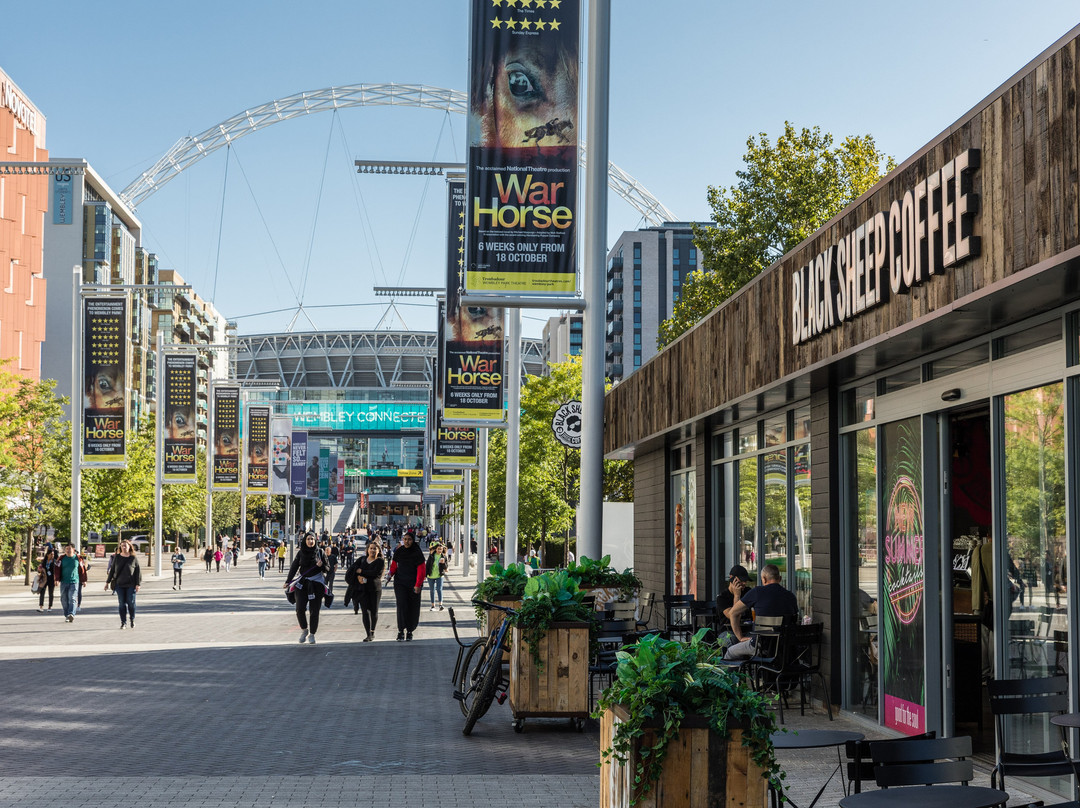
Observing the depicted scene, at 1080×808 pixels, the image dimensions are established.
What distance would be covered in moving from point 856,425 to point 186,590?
3447 cm

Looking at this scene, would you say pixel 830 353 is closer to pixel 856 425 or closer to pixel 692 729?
pixel 856 425

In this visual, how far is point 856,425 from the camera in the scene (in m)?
12.5

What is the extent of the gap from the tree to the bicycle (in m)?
20.5

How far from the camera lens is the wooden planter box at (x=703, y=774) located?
5.80 metres

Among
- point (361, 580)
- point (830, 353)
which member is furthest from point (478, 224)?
point (361, 580)

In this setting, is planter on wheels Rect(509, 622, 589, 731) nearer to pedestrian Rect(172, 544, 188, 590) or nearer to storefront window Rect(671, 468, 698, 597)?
storefront window Rect(671, 468, 698, 597)

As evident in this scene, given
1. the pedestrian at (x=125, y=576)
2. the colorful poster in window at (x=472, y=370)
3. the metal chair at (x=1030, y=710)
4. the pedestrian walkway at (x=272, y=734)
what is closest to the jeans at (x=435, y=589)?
the colorful poster in window at (x=472, y=370)

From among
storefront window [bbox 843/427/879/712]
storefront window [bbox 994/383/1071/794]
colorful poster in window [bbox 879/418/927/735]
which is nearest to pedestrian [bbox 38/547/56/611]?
storefront window [bbox 843/427/879/712]

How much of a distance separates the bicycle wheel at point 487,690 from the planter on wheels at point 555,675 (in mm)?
232

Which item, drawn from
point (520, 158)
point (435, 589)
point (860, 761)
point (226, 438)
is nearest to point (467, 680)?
point (520, 158)

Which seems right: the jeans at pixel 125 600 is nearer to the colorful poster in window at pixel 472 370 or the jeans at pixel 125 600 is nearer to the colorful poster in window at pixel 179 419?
the colorful poster in window at pixel 472 370

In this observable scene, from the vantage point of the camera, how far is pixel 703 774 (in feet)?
19.1

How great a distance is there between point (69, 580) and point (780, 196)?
60.5 feet

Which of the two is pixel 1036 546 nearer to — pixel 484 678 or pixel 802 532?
pixel 484 678
